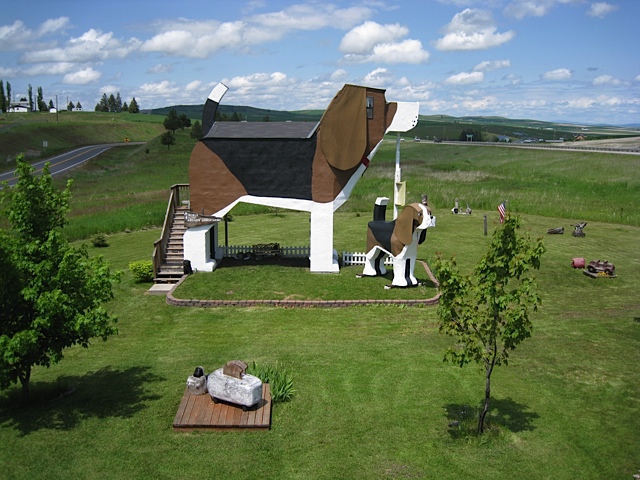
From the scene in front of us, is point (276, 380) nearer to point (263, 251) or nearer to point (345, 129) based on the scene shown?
point (345, 129)

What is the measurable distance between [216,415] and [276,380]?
A: 1633mm

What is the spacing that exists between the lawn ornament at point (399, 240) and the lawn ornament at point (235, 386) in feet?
31.7

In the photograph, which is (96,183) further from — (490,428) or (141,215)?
(490,428)

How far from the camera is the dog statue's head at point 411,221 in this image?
19.2 meters

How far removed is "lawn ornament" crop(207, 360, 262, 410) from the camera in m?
11.4

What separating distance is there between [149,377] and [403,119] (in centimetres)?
1357

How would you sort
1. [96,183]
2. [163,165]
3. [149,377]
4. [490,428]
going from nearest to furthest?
1. [490,428]
2. [149,377]
3. [96,183]
4. [163,165]

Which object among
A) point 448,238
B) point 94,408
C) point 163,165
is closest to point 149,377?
point 94,408

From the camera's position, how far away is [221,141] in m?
21.9

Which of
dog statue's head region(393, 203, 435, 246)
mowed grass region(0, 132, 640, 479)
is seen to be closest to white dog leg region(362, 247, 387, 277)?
mowed grass region(0, 132, 640, 479)

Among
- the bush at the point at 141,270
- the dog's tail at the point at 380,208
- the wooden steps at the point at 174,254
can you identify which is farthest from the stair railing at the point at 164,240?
the dog's tail at the point at 380,208

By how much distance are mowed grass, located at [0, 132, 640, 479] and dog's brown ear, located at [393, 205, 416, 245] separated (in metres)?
2.03

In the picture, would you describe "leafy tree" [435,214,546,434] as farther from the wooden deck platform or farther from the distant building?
the distant building

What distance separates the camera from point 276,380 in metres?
12.4
